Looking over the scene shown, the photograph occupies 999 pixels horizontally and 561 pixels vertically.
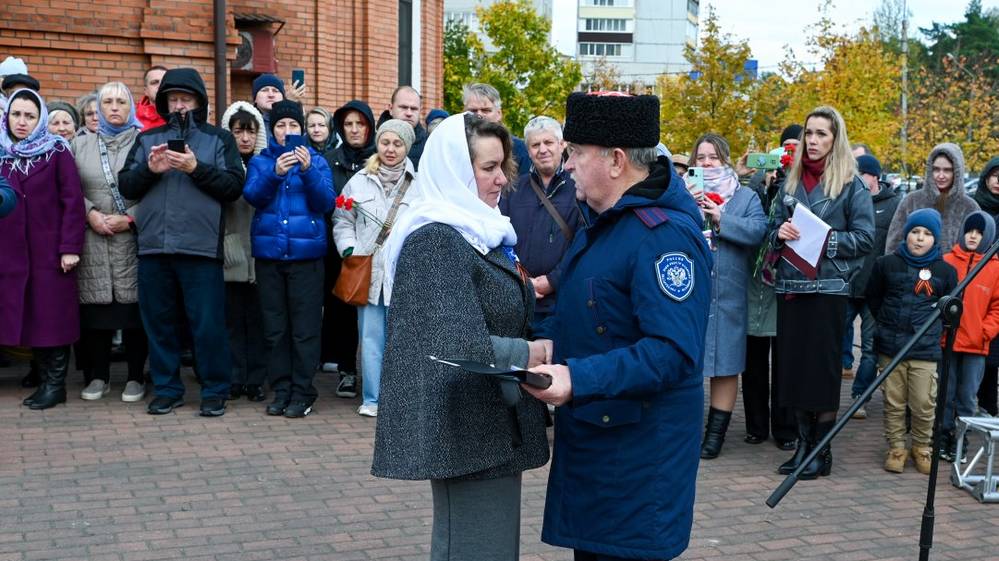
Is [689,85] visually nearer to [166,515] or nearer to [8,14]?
[8,14]

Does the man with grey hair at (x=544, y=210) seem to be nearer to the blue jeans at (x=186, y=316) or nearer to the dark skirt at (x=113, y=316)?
the blue jeans at (x=186, y=316)

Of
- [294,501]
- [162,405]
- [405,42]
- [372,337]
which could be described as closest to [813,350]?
[372,337]

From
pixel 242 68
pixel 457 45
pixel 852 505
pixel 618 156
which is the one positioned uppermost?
pixel 457 45

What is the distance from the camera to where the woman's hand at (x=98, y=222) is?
833cm

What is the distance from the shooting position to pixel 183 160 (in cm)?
780

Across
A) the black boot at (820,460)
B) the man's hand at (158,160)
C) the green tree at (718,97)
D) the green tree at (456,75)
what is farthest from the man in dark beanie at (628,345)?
the green tree at (456,75)

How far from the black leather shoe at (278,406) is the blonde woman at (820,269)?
3699 millimetres

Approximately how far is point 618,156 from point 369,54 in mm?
13527

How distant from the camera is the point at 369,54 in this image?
16375mm

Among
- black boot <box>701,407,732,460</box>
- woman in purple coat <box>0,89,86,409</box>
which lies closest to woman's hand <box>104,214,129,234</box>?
woman in purple coat <box>0,89,86,409</box>

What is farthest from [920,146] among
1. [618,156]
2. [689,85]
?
[618,156]

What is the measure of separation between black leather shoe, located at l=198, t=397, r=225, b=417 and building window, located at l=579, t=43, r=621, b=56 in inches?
4372

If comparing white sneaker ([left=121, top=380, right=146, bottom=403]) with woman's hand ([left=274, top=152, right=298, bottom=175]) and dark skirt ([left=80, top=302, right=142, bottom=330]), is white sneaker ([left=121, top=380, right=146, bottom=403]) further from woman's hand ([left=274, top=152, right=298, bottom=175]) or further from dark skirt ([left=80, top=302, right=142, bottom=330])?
woman's hand ([left=274, top=152, right=298, bottom=175])

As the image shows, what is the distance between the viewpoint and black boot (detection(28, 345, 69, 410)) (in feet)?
27.5
